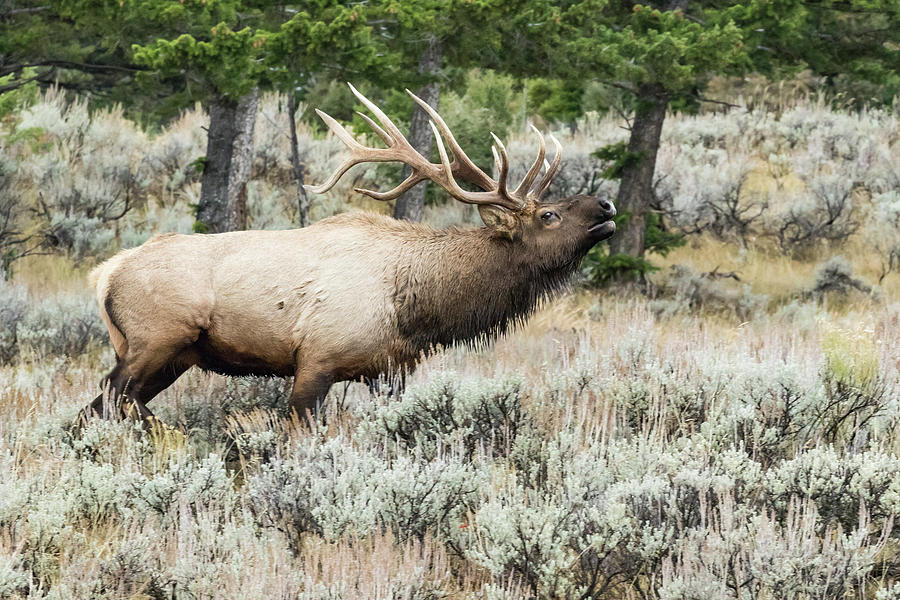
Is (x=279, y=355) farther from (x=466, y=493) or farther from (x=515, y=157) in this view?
(x=515, y=157)

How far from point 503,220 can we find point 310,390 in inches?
56.0

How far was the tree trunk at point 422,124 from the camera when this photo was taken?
32.2 ft

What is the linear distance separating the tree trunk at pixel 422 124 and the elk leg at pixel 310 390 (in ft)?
16.0

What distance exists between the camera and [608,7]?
409 inches

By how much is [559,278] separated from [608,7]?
5.49 meters

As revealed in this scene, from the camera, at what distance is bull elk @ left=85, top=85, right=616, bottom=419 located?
17.9 ft

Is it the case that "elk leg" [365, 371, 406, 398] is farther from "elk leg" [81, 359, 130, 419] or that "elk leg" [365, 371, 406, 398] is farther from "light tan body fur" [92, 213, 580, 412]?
"elk leg" [81, 359, 130, 419]

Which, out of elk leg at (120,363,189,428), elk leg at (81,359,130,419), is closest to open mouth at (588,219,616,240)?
elk leg at (120,363,189,428)

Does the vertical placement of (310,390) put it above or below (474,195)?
below

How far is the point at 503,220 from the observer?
574 cm

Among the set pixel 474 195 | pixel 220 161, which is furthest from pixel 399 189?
pixel 220 161

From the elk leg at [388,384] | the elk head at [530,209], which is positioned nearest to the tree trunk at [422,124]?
the elk head at [530,209]

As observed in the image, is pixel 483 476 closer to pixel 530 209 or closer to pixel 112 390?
pixel 530 209

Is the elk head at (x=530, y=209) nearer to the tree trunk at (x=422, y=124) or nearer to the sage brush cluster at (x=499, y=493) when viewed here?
the sage brush cluster at (x=499, y=493)
